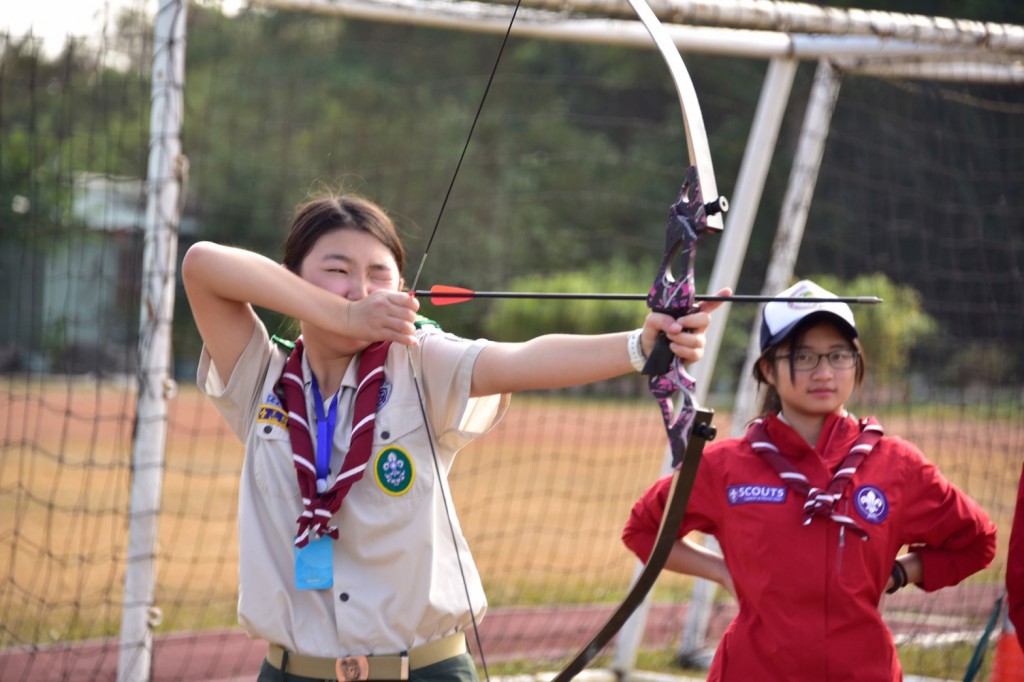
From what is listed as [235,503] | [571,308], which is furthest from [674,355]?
[571,308]

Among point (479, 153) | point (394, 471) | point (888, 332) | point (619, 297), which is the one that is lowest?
point (394, 471)

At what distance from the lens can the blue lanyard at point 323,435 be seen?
2.14 m

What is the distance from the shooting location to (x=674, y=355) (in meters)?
1.81

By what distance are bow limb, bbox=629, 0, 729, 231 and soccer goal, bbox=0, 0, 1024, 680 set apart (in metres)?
0.64

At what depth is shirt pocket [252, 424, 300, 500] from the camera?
2.19 m

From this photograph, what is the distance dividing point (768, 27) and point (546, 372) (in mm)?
2441

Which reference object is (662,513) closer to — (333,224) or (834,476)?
(834,476)

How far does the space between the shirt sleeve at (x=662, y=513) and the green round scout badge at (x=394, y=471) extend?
60cm

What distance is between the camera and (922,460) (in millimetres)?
2477

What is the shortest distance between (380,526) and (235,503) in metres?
8.09

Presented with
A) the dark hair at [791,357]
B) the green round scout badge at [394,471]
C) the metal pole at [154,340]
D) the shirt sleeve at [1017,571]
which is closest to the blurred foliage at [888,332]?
the metal pole at [154,340]

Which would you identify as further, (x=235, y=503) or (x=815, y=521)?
(x=235, y=503)

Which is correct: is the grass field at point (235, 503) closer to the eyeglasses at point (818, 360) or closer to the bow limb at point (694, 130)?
the eyeglasses at point (818, 360)

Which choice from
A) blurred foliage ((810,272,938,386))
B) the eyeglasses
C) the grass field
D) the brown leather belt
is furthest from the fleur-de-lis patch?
blurred foliage ((810,272,938,386))
